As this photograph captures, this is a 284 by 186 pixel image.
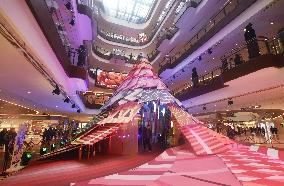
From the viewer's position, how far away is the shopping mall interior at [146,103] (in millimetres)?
4363

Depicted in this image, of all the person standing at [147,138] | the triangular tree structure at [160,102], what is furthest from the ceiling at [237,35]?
the person standing at [147,138]

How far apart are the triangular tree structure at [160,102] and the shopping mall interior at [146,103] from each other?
0.13ft

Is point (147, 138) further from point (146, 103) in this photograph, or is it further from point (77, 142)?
point (77, 142)

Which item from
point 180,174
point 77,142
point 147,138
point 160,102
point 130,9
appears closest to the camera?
point 180,174

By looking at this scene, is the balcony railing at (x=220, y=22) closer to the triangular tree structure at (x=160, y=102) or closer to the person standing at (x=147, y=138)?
the triangular tree structure at (x=160, y=102)

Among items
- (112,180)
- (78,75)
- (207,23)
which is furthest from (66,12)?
(112,180)

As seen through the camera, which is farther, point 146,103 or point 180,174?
point 146,103

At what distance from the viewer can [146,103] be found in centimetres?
817

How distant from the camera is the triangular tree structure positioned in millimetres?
6023

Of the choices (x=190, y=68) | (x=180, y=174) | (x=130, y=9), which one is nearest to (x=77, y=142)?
(x=180, y=174)

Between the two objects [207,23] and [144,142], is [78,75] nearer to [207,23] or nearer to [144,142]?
[144,142]

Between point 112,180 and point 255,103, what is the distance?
11.9 meters

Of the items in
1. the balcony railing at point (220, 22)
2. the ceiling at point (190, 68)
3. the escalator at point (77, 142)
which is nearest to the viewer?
the ceiling at point (190, 68)

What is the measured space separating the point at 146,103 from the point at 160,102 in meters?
0.90
